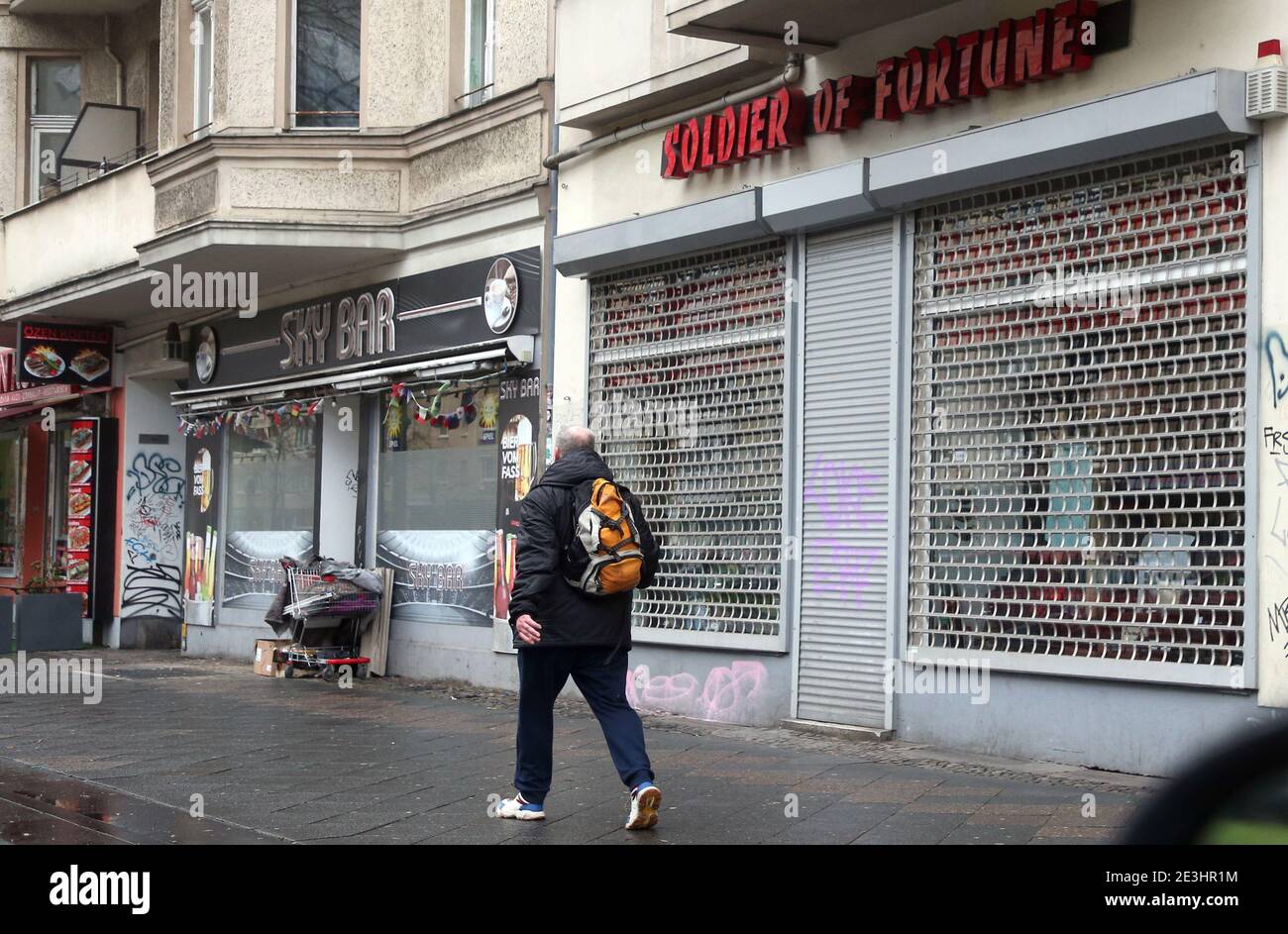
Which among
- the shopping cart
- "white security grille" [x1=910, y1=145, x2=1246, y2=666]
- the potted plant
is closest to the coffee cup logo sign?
the shopping cart

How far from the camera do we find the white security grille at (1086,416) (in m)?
8.57

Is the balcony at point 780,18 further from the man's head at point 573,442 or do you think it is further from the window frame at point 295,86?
the window frame at point 295,86

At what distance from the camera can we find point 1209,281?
8.63m

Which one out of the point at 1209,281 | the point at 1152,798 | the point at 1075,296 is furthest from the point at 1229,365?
the point at 1152,798

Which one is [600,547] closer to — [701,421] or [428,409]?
[701,421]

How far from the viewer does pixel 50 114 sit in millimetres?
22094

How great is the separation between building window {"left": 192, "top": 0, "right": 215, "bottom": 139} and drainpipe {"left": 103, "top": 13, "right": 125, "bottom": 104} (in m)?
4.01

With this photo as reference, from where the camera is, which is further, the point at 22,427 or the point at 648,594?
the point at 22,427

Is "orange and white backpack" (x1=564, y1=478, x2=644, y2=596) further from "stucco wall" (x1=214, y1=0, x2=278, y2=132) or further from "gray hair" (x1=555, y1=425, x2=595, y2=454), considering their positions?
"stucco wall" (x1=214, y1=0, x2=278, y2=132)

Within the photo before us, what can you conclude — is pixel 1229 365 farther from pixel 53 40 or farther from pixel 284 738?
pixel 53 40

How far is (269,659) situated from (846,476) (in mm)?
7149

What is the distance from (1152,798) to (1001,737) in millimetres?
6981
